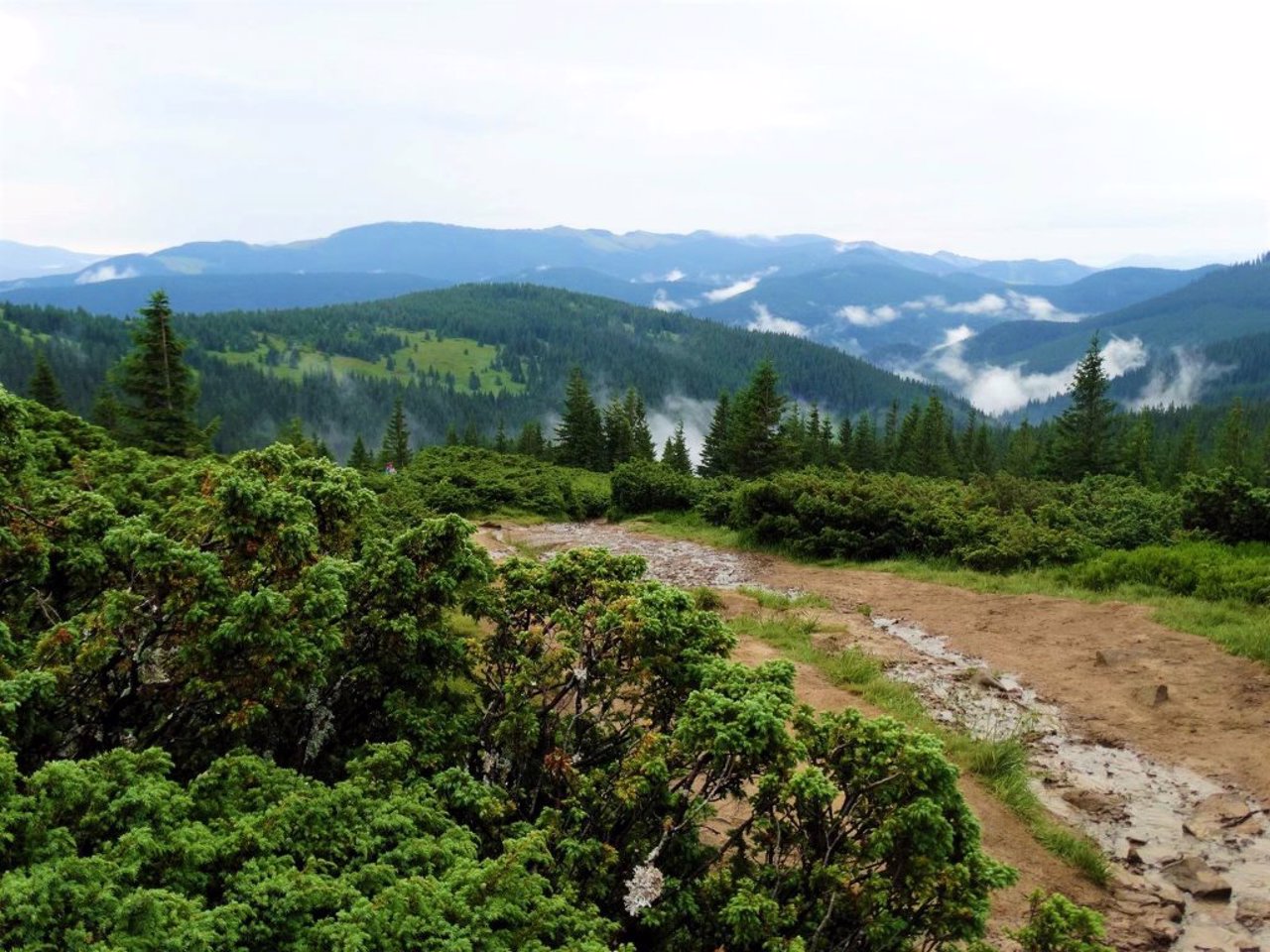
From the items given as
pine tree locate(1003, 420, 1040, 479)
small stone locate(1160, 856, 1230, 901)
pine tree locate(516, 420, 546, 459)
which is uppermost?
small stone locate(1160, 856, 1230, 901)

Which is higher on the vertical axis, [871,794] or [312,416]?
[871,794]

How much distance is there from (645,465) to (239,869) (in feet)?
101

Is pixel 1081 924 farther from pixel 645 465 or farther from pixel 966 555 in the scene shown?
pixel 645 465

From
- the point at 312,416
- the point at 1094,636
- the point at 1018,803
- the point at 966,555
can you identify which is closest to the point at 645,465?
the point at 966,555

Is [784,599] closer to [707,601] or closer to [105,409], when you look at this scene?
[707,601]

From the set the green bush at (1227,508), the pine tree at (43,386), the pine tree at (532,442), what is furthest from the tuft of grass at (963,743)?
the pine tree at (532,442)

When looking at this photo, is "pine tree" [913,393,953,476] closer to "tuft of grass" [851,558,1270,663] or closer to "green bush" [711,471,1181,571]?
"green bush" [711,471,1181,571]

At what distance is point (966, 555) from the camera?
1861cm

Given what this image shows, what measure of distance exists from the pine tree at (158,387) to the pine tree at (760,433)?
27411mm

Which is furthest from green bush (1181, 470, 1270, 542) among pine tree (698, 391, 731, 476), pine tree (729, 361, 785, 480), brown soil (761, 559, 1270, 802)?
pine tree (698, 391, 731, 476)

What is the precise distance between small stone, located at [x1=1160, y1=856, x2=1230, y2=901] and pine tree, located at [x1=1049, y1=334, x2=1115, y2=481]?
48.6 metres

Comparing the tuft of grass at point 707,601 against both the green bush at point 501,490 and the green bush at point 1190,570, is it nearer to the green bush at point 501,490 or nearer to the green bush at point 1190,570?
the green bush at point 1190,570

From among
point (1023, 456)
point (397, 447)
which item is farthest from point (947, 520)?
point (397, 447)

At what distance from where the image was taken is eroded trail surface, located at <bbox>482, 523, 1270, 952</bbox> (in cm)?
650
